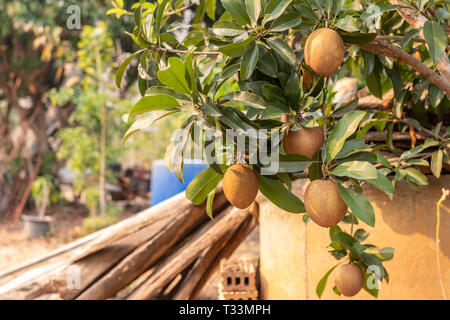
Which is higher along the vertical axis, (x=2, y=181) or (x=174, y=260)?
(x=2, y=181)

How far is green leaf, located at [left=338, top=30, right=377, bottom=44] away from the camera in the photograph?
54 centimetres

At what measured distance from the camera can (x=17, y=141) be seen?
17.3ft

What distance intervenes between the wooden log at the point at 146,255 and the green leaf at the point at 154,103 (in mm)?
995

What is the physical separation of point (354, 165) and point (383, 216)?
26.7 inches

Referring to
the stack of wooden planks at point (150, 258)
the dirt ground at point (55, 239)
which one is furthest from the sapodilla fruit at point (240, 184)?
the dirt ground at point (55, 239)

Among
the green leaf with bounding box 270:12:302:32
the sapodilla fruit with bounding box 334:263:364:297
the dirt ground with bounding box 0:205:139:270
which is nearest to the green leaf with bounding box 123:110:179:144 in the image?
the green leaf with bounding box 270:12:302:32

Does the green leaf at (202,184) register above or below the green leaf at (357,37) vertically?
below

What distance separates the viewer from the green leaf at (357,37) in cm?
54

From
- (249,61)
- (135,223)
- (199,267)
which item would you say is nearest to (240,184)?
(249,61)

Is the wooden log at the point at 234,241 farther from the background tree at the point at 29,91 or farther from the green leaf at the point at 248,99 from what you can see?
the background tree at the point at 29,91

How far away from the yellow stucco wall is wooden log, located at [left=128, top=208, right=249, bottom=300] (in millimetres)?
338

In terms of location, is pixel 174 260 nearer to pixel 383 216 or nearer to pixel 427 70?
pixel 383 216

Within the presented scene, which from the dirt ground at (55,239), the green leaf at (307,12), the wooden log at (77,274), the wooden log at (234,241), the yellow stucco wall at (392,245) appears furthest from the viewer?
the dirt ground at (55,239)
